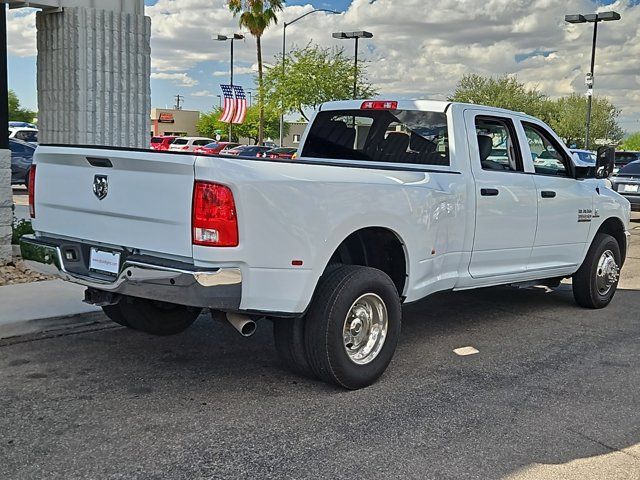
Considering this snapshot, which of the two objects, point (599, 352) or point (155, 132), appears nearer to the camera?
point (599, 352)

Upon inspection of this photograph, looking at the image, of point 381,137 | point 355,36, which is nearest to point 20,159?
Answer: point 381,137

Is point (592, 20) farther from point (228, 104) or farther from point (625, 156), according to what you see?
point (228, 104)

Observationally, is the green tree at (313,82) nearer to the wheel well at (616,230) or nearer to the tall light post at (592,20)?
the tall light post at (592,20)

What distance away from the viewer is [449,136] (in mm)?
6180

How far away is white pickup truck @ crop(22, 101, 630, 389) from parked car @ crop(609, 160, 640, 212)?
11.2m

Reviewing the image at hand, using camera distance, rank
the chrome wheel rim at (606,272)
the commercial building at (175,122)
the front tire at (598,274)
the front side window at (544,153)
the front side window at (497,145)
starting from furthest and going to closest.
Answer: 1. the commercial building at (175,122)
2. the chrome wheel rim at (606,272)
3. the front tire at (598,274)
4. the front side window at (544,153)
5. the front side window at (497,145)

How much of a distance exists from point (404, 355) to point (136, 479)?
283 centimetres

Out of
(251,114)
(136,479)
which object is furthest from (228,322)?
(251,114)

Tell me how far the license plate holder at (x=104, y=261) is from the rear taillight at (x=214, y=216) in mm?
666

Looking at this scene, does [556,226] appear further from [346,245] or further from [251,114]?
[251,114]

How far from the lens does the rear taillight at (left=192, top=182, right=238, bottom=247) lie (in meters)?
4.23

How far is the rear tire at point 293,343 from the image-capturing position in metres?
4.92

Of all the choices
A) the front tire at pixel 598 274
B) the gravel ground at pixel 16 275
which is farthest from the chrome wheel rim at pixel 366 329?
the gravel ground at pixel 16 275

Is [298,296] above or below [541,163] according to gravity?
below
